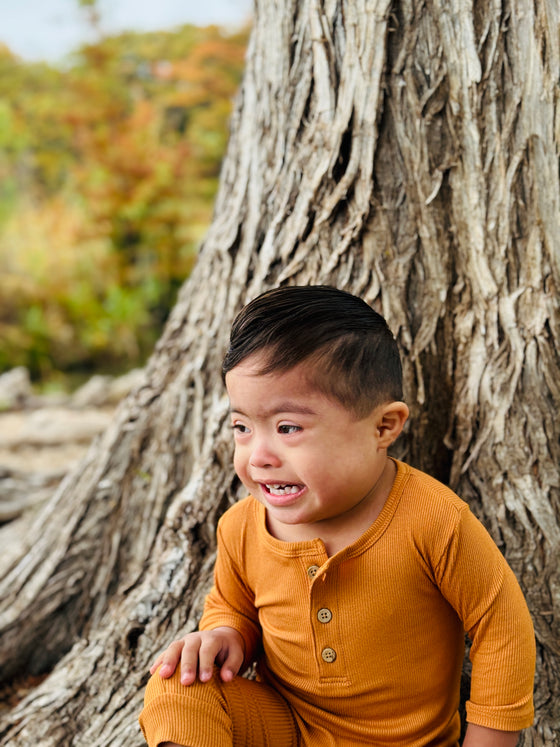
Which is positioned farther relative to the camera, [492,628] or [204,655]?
[204,655]

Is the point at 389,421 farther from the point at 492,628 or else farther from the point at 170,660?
the point at 170,660

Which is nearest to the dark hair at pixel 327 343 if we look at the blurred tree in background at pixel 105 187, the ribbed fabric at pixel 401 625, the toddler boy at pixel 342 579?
the toddler boy at pixel 342 579

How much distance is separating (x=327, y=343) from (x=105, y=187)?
6.94 meters

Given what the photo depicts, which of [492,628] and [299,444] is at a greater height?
[299,444]

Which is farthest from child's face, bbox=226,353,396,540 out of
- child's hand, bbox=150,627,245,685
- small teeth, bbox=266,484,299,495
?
child's hand, bbox=150,627,245,685

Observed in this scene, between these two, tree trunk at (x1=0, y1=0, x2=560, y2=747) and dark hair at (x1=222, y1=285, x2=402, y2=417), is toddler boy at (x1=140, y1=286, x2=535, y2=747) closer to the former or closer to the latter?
dark hair at (x1=222, y1=285, x2=402, y2=417)

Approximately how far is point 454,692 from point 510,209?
122 cm

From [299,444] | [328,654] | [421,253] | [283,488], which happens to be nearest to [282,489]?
[283,488]

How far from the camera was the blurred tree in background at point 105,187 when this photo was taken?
25.3ft

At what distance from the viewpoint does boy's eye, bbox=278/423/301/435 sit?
1.50 m

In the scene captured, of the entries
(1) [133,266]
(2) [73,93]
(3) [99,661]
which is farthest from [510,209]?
(2) [73,93]

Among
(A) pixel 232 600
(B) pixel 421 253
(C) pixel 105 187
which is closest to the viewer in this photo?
(A) pixel 232 600

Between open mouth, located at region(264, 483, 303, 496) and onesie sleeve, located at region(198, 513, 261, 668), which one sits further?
onesie sleeve, located at region(198, 513, 261, 668)

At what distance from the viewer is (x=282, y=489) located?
1529 mm
